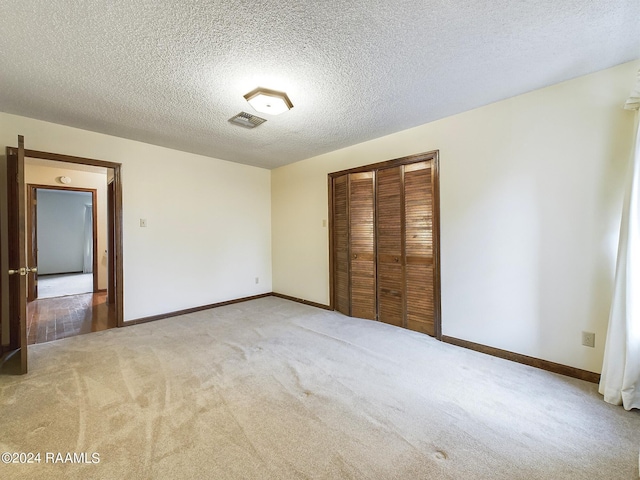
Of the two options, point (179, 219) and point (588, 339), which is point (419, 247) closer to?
point (588, 339)

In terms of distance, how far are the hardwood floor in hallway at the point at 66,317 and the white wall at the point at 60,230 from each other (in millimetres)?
4335

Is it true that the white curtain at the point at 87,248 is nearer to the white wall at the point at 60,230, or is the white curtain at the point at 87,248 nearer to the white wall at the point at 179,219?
the white wall at the point at 60,230

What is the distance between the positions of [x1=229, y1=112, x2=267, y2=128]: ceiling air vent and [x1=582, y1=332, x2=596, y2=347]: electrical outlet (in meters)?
3.66

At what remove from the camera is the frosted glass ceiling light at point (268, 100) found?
2316 millimetres

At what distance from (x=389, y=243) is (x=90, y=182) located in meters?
6.36

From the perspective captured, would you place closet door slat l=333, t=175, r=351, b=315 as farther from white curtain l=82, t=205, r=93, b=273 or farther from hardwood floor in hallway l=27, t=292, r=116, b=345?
white curtain l=82, t=205, r=93, b=273

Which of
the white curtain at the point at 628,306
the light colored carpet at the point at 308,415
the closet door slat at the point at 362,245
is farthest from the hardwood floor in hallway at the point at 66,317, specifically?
the white curtain at the point at 628,306

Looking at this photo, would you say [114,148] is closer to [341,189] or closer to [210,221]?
[210,221]

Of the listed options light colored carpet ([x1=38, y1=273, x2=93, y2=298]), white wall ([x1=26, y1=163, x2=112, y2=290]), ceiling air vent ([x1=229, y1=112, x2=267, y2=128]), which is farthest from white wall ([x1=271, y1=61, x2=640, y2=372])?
light colored carpet ([x1=38, y1=273, x2=93, y2=298])

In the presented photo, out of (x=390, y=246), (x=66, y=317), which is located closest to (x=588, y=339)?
(x=390, y=246)

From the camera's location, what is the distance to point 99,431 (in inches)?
63.5

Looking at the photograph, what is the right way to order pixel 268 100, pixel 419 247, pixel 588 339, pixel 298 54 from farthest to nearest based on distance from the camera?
pixel 419 247 < pixel 268 100 < pixel 588 339 < pixel 298 54

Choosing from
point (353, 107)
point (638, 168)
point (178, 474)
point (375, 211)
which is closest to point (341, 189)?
point (375, 211)

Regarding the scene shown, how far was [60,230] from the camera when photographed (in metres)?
8.30
